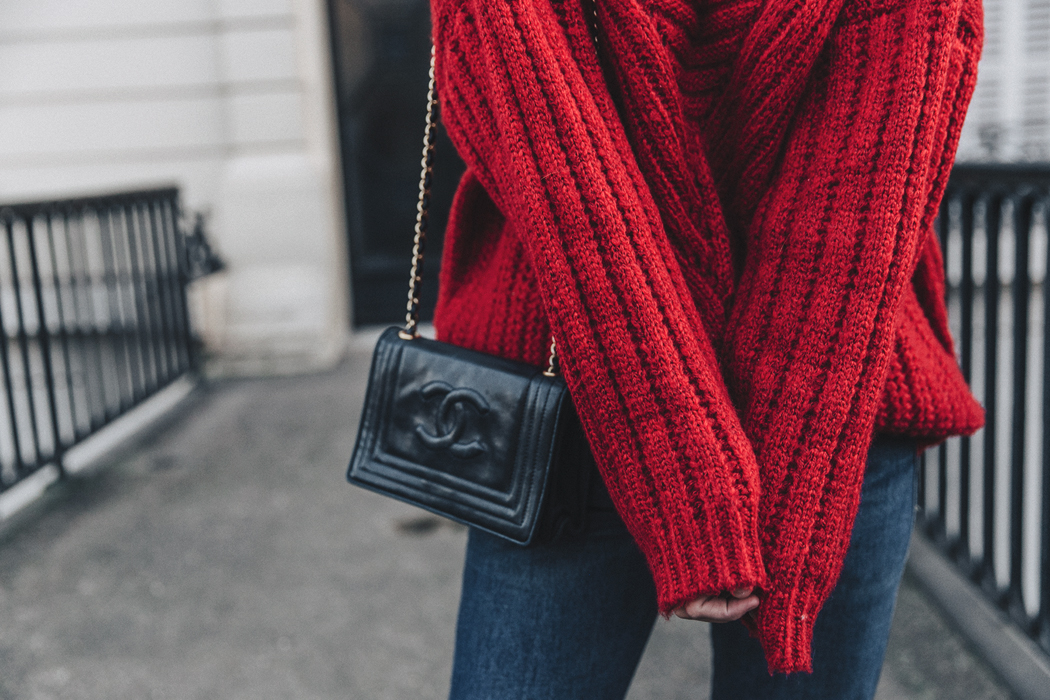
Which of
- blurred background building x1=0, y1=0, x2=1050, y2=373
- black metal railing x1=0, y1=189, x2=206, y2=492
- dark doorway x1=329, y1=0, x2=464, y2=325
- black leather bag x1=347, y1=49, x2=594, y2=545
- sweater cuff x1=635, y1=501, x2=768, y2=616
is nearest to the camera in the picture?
sweater cuff x1=635, y1=501, x2=768, y2=616

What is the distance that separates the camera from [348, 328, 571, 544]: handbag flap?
960 millimetres

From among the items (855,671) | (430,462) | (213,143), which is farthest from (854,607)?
(213,143)

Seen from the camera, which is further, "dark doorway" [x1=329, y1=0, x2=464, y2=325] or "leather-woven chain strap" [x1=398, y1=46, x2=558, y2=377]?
"dark doorway" [x1=329, y1=0, x2=464, y2=325]

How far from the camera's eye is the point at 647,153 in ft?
2.92

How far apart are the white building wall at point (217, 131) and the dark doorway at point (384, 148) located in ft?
0.79

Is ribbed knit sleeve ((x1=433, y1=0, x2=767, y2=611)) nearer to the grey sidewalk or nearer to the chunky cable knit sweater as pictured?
the chunky cable knit sweater

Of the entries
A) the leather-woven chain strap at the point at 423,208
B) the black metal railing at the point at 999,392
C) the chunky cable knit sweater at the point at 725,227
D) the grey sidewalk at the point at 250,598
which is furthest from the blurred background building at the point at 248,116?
the chunky cable knit sweater at the point at 725,227

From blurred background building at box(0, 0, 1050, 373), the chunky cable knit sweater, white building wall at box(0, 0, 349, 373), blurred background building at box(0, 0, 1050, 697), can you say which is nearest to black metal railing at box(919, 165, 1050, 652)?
the chunky cable knit sweater

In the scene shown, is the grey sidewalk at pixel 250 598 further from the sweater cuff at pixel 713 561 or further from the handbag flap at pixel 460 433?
the sweater cuff at pixel 713 561

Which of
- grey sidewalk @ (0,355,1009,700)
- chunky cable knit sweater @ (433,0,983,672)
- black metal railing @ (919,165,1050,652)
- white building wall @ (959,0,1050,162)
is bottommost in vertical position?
grey sidewalk @ (0,355,1009,700)

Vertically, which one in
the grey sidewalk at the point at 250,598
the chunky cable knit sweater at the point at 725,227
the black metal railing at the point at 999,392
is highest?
the chunky cable knit sweater at the point at 725,227

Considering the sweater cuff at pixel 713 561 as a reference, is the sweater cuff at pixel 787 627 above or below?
below

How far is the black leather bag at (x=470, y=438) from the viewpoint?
96cm

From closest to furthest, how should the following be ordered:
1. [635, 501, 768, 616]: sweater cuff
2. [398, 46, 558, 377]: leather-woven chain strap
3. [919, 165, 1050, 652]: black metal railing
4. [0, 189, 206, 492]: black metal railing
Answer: [635, 501, 768, 616]: sweater cuff → [398, 46, 558, 377]: leather-woven chain strap → [919, 165, 1050, 652]: black metal railing → [0, 189, 206, 492]: black metal railing
